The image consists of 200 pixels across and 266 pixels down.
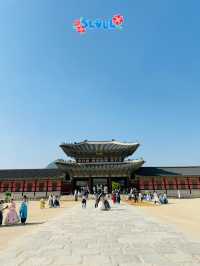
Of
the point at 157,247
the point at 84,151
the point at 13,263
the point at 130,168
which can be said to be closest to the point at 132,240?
the point at 157,247

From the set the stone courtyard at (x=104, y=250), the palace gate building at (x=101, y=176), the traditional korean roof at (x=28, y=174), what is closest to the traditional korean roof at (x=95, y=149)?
the palace gate building at (x=101, y=176)

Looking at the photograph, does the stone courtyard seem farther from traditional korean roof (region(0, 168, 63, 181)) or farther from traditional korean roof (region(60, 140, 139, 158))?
traditional korean roof (region(60, 140, 139, 158))

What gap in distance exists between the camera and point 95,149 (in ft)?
159

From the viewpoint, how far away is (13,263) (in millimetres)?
5000

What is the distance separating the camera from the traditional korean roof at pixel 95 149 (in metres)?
48.0

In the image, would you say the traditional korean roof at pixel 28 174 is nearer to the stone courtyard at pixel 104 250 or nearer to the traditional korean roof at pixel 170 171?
the traditional korean roof at pixel 170 171

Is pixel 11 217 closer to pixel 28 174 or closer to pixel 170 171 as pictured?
pixel 28 174

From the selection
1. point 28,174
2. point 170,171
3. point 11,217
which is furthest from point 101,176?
point 11,217

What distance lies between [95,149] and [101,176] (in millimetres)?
6159

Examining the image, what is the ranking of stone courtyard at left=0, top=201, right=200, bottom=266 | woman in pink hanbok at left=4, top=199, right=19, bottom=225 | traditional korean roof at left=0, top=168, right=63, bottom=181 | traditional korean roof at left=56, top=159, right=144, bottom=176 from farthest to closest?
traditional korean roof at left=0, top=168, right=63, bottom=181 < traditional korean roof at left=56, top=159, right=144, bottom=176 < woman in pink hanbok at left=4, top=199, right=19, bottom=225 < stone courtyard at left=0, top=201, right=200, bottom=266

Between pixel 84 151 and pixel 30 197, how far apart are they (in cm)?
1369

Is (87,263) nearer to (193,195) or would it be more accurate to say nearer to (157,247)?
(157,247)

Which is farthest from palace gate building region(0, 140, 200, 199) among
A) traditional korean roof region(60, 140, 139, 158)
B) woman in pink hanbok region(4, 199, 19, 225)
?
woman in pink hanbok region(4, 199, 19, 225)

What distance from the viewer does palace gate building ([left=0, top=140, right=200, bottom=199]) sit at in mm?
43750
